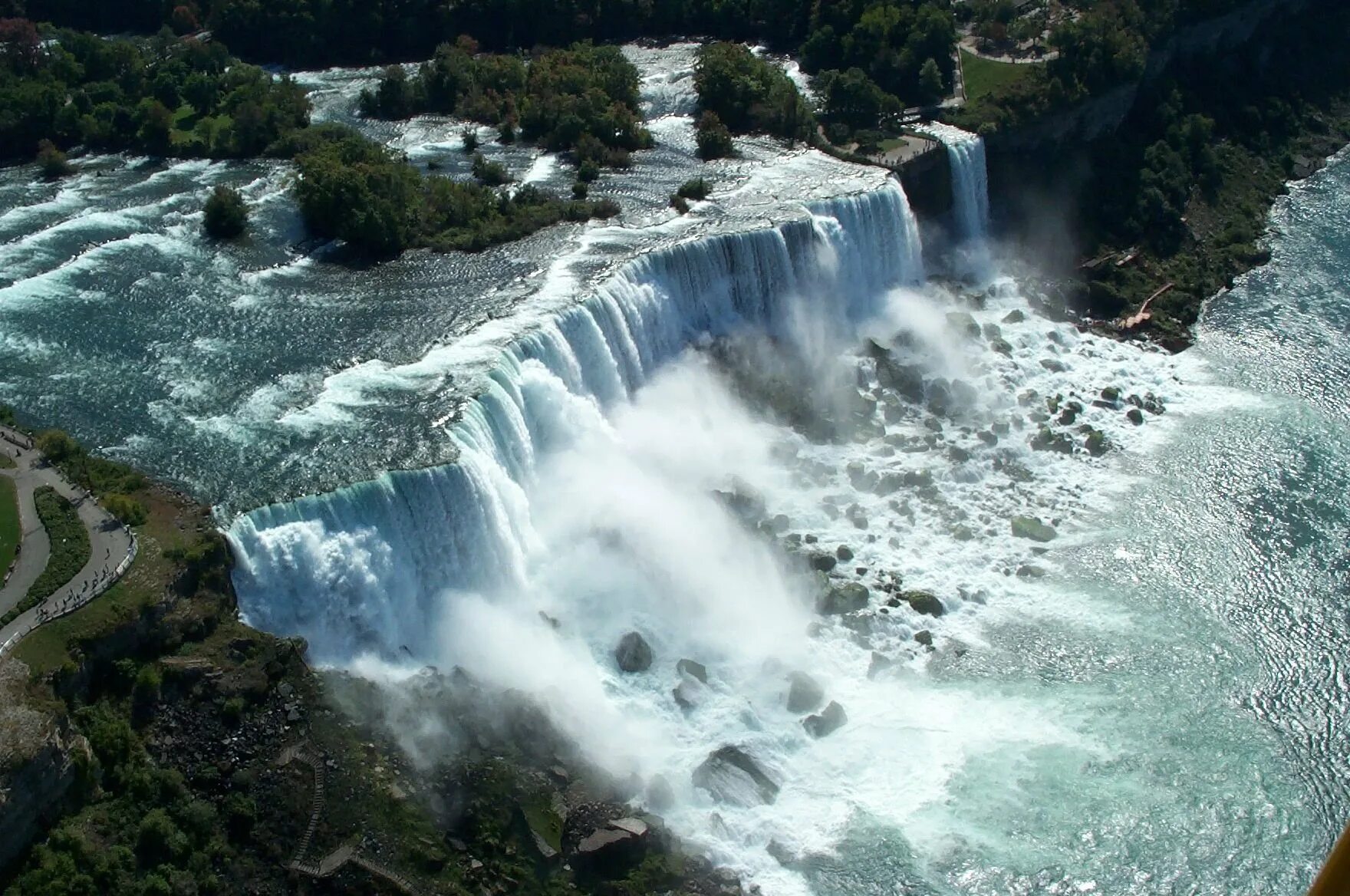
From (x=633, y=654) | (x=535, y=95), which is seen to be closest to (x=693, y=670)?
(x=633, y=654)

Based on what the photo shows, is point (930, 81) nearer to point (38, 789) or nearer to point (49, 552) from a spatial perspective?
point (49, 552)

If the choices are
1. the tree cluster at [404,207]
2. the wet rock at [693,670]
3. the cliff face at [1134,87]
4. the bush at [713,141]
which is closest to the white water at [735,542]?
the wet rock at [693,670]

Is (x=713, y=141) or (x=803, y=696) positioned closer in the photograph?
(x=803, y=696)

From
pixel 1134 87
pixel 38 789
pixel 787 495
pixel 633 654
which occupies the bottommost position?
pixel 787 495

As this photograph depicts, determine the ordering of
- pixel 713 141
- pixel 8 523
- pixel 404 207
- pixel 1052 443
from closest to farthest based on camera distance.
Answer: pixel 8 523
pixel 1052 443
pixel 404 207
pixel 713 141

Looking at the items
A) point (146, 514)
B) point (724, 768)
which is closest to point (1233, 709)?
point (724, 768)

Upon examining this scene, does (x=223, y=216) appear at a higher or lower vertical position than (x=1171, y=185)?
higher

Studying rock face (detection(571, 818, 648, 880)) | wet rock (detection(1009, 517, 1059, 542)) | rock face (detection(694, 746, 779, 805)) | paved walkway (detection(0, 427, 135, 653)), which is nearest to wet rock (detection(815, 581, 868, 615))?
wet rock (detection(1009, 517, 1059, 542))

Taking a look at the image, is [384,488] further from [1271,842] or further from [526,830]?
[1271,842]
